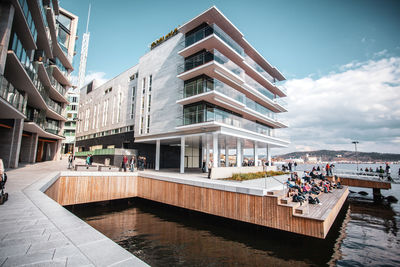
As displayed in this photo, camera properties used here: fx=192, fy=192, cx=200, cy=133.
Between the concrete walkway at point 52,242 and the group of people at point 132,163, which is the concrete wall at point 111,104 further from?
the concrete walkway at point 52,242

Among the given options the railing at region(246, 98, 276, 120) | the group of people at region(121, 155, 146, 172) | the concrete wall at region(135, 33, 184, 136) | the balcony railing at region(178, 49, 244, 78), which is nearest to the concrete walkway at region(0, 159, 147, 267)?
the group of people at region(121, 155, 146, 172)

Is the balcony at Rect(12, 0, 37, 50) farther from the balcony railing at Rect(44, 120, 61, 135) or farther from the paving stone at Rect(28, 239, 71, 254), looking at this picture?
the paving stone at Rect(28, 239, 71, 254)

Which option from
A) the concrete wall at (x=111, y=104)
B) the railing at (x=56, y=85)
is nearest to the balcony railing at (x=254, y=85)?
the concrete wall at (x=111, y=104)

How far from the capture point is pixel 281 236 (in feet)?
32.9

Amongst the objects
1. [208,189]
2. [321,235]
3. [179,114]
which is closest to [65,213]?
[208,189]

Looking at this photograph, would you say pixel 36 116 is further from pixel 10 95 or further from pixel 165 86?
pixel 165 86

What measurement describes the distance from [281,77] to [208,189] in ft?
106

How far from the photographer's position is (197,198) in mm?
12188

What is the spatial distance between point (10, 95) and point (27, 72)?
4.57 m

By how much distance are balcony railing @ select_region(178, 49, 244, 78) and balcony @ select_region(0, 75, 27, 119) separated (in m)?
14.7

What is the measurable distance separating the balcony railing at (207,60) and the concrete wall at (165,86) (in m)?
1.37

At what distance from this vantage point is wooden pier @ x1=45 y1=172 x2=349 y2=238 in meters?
8.65

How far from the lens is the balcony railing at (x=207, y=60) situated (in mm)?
19609

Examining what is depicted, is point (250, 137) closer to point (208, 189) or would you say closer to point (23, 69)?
point (208, 189)
